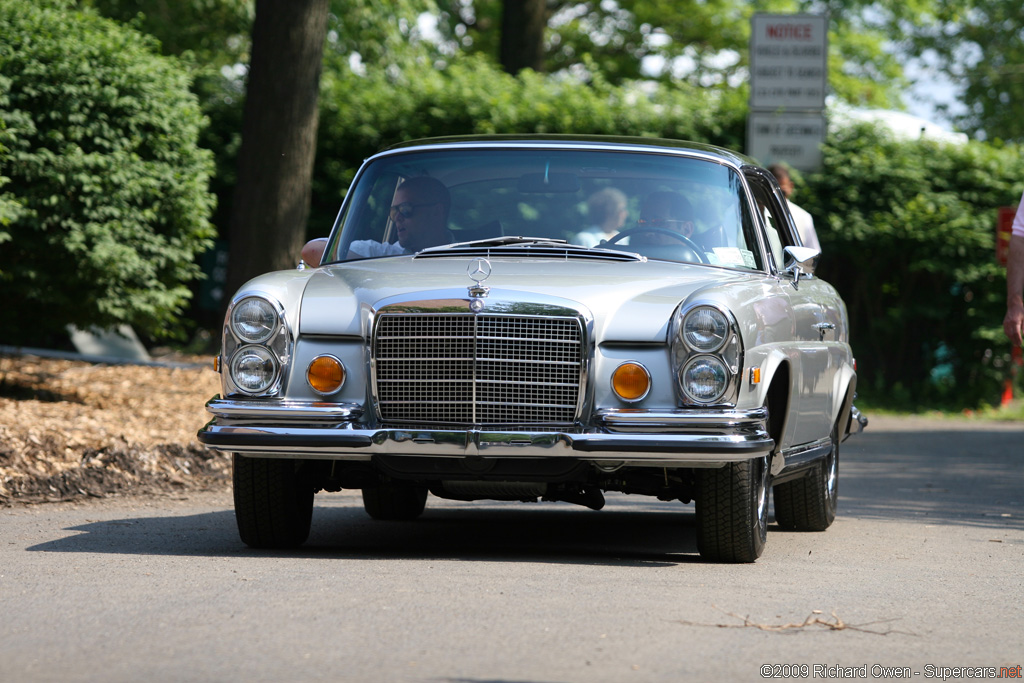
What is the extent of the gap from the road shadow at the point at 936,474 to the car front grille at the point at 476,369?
328 cm

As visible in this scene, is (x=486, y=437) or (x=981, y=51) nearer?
(x=486, y=437)

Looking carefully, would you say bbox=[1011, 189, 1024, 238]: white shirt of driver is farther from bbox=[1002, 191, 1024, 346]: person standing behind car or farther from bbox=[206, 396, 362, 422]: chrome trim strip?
bbox=[206, 396, 362, 422]: chrome trim strip

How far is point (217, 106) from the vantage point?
758 inches

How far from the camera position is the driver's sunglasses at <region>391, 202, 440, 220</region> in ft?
23.3

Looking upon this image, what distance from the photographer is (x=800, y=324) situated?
6.96 meters

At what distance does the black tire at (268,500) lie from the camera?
6434mm

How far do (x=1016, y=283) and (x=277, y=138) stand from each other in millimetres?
8433

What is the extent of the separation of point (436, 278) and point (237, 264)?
8295mm

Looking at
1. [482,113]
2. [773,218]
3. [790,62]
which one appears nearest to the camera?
[773,218]

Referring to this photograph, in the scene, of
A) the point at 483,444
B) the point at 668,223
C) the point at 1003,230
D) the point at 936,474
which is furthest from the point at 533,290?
the point at 1003,230

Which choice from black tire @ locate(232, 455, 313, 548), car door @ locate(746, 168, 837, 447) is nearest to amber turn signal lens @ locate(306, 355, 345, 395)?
black tire @ locate(232, 455, 313, 548)

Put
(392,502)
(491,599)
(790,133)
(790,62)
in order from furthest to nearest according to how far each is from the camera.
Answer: (790,133), (790,62), (392,502), (491,599)

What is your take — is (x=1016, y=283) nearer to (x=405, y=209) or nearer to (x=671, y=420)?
(x=671, y=420)

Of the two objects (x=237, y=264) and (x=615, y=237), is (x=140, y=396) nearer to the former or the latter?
(x=237, y=264)
